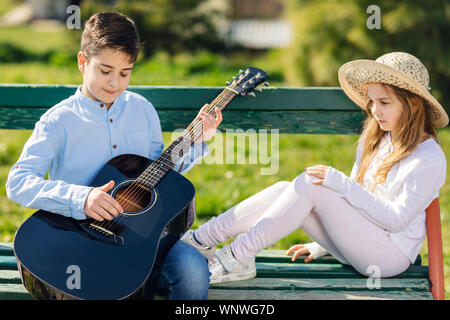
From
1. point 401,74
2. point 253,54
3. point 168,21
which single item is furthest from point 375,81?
point 253,54

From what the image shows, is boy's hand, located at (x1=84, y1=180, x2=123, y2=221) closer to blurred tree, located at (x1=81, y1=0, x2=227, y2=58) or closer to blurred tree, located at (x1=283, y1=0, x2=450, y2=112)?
blurred tree, located at (x1=283, y1=0, x2=450, y2=112)

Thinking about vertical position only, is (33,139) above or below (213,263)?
above

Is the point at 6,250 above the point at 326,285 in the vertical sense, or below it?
above

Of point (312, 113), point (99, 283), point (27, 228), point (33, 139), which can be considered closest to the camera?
point (99, 283)

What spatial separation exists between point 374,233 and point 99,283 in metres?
1.24

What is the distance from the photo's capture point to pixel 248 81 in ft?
10.0

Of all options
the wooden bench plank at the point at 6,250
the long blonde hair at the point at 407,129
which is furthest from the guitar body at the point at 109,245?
the long blonde hair at the point at 407,129

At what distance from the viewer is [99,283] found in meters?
2.28

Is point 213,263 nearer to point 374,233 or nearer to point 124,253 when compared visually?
point 124,253

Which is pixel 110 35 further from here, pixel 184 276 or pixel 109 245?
pixel 184 276

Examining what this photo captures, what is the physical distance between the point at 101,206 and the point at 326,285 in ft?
3.49

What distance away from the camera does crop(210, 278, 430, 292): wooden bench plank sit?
265 centimetres
